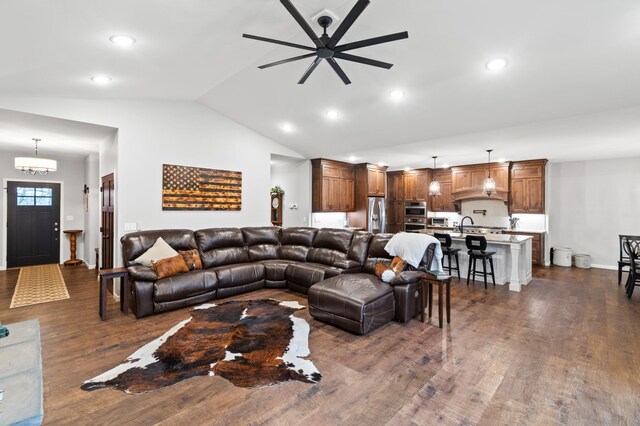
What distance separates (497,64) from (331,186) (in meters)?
4.86

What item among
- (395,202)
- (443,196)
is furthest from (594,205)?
(395,202)

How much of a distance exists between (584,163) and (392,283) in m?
7.03

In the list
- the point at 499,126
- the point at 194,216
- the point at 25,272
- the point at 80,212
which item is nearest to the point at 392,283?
the point at 499,126

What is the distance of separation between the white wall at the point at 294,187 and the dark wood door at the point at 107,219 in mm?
3506

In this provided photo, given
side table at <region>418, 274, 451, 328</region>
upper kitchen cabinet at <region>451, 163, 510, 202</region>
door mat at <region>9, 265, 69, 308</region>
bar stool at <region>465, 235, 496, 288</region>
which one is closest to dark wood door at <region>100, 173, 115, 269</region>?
door mat at <region>9, 265, 69, 308</region>

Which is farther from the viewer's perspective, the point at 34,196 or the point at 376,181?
the point at 376,181

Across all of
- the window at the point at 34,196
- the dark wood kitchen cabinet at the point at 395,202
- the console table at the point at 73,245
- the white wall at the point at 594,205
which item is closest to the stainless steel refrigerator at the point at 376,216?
the dark wood kitchen cabinet at the point at 395,202

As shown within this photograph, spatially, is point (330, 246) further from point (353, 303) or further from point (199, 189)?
point (199, 189)

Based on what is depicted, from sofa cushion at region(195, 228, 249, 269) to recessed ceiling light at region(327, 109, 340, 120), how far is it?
104 inches

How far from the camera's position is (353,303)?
3.32m

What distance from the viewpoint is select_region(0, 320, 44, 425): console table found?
109cm

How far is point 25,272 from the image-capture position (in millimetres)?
6414

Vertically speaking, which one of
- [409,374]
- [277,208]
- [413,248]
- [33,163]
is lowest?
[409,374]

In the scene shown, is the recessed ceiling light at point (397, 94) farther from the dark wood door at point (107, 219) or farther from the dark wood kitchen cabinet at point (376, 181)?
the dark wood door at point (107, 219)
